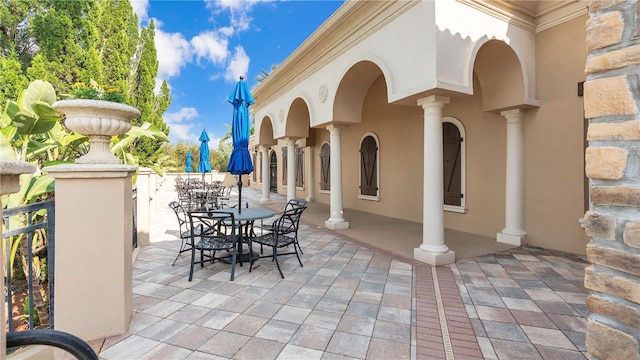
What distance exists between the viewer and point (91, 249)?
8.08 ft

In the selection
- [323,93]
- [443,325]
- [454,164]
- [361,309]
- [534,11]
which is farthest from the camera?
[323,93]

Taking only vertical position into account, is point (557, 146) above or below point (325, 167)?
above

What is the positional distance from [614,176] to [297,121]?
9.11m

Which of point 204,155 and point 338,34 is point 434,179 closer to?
point 338,34

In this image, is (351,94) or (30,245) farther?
(351,94)

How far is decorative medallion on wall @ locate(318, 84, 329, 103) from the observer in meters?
7.36

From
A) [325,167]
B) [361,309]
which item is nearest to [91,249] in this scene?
[361,309]

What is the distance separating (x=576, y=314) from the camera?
3000mm

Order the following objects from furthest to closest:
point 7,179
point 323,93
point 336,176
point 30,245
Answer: point 323,93 → point 336,176 → point 30,245 → point 7,179

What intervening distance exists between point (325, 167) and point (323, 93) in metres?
4.94

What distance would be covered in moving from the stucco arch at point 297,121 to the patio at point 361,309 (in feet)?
19.1

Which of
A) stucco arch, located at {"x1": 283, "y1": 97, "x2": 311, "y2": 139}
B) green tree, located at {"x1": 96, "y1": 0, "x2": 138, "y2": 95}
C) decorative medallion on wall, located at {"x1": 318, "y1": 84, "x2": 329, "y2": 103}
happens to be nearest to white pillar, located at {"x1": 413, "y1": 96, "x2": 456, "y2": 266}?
decorative medallion on wall, located at {"x1": 318, "y1": 84, "x2": 329, "y2": 103}

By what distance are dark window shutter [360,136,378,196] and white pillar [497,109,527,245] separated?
13.1 ft

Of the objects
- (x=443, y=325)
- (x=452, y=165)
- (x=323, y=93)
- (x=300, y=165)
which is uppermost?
(x=323, y=93)
